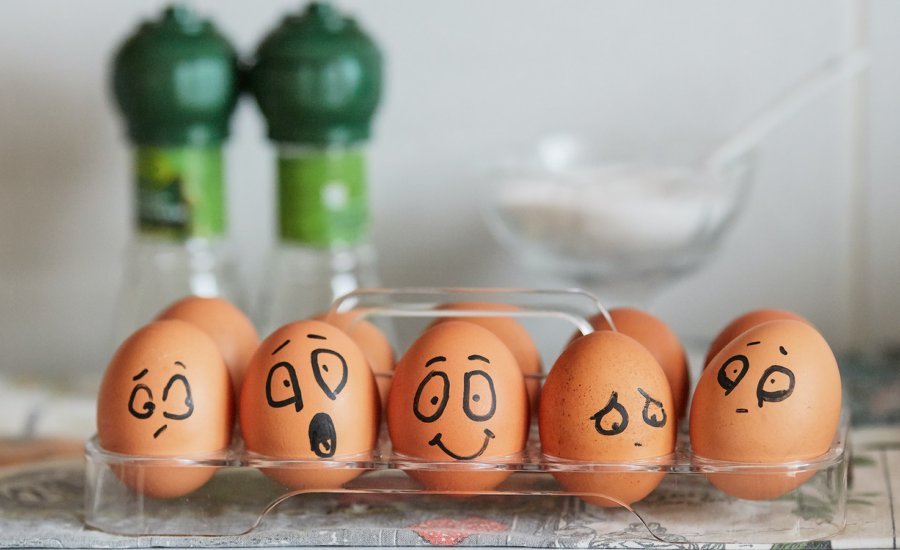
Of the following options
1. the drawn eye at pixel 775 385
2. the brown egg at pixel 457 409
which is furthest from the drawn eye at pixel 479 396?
the drawn eye at pixel 775 385

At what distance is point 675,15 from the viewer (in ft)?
2.59

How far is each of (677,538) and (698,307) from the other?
0.48 meters

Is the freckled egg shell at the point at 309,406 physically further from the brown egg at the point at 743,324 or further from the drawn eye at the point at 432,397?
the brown egg at the point at 743,324

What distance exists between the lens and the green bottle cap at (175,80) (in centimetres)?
62

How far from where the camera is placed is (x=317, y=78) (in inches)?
24.4

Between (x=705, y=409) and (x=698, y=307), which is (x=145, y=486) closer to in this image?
(x=705, y=409)

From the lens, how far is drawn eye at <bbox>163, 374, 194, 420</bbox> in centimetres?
37

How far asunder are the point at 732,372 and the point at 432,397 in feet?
0.41

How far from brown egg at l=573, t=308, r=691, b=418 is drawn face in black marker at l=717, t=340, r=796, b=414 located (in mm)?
45

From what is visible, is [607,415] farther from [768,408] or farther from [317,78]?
[317,78]

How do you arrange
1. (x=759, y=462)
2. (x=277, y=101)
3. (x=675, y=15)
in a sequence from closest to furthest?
(x=759, y=462)
(x=277, y=101)
(x=675, y=15)

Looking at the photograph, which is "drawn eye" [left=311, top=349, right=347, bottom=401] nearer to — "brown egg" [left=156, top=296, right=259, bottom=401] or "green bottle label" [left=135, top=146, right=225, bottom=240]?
"brown egg" [left=156, top=296, right=259, bottom=401]

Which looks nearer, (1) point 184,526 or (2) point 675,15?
(1) point 184,526

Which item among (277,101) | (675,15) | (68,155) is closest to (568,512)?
(277,101)
